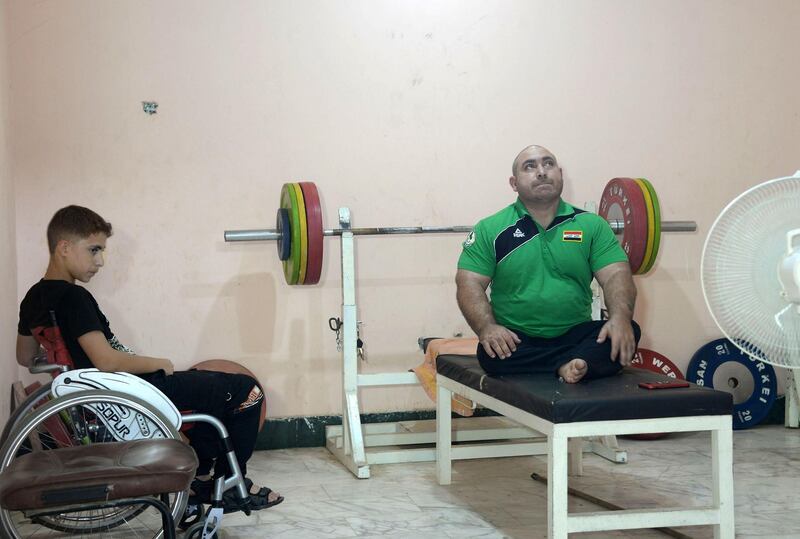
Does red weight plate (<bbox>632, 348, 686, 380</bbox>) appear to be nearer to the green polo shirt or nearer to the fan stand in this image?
the fan stand

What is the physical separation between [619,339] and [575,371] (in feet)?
0.83

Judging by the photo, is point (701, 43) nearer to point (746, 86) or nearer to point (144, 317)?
point (746, 86)

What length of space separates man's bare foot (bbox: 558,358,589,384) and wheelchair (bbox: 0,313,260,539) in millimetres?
1165

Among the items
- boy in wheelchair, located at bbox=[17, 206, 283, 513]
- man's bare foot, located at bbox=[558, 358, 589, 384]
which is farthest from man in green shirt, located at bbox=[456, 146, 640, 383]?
boy in wheelchair, located at bbox=[17, 206, 283, 513]

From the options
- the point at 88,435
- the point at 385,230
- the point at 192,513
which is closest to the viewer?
the point at 88,435

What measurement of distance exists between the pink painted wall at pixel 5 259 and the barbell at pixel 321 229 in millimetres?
913

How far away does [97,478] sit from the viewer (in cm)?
222

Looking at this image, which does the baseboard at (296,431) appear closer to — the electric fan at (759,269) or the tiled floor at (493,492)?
the tiled floor at (493,492)

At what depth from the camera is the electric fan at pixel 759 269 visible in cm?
266

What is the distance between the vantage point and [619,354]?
125 inches

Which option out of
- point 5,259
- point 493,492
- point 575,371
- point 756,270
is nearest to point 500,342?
point 575,371

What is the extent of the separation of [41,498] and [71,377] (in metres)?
0.71

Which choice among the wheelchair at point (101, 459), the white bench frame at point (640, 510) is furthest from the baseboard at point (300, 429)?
the white bench frame at point (640, 510)

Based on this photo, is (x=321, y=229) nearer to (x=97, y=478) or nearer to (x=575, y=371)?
(x=575, y=371)
